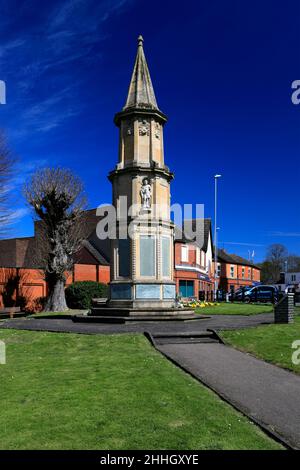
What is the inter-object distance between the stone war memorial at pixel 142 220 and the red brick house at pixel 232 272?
45195 millimetres

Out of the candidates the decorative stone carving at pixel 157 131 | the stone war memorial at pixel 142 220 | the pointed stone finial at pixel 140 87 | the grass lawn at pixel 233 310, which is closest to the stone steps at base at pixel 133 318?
the stone war memorial at pixel 142 220

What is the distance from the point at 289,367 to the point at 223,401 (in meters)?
3.21

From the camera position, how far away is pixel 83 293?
29797 mm

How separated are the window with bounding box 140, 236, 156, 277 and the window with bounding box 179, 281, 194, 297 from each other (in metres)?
26.7

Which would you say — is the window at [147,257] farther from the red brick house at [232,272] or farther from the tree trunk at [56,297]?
the red brick house at [232,272]

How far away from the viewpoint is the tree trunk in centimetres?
2722

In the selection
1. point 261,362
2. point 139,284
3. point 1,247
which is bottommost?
point 261,362

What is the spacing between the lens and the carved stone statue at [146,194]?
18344 millimetres

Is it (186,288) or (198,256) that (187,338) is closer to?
(186,288)

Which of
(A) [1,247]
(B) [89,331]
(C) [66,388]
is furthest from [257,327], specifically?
(A) [1,247]

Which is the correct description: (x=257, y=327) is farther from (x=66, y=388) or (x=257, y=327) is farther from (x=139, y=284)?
(x=66, y=388)

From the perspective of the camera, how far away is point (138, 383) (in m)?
7.43

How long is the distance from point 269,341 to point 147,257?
7.28m

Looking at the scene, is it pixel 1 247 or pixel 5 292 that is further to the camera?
pixel 1 247
